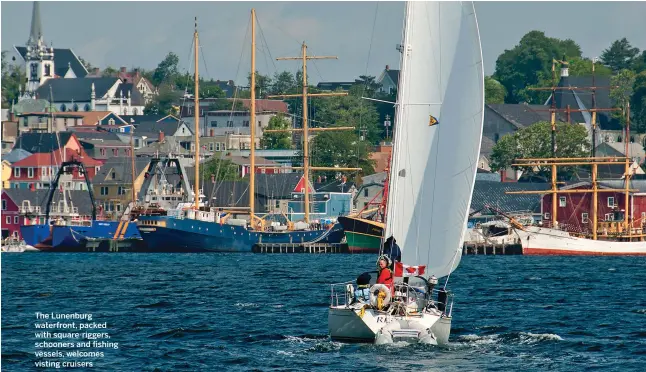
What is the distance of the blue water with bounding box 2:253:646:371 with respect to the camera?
3722cm

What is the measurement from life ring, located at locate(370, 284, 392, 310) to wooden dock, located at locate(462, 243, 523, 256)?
225 feet

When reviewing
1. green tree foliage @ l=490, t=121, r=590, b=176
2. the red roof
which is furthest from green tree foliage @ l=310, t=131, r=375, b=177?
the red roof

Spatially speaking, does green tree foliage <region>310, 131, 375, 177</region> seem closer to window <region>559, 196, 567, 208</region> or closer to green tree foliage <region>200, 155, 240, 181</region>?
green tree foliage <region>200, 155, 240, 181</region>

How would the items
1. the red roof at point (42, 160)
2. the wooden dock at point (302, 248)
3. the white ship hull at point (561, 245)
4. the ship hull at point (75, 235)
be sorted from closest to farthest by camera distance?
1. the white ship hull at point (561, 245)
2. the wooden dock at point (302, 248)
3. the ship hull at point (75, 235)
4. the red roof at point (42, 160)

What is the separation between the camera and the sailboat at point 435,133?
134 ft

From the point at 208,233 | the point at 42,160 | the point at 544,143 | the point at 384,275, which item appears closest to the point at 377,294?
the point at 384,275

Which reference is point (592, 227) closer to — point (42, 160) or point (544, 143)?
point (544, 143)

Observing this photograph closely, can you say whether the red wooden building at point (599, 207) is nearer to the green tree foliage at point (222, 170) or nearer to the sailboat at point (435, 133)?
the green tree foliage at point (222, 170)

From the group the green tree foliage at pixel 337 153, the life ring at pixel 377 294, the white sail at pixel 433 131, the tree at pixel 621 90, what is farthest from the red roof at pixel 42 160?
the life ring at pixel 377 294

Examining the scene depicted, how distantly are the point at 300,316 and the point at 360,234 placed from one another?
57.9 meters

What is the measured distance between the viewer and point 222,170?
517ft

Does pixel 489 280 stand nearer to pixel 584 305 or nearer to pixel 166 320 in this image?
pixel 584 305

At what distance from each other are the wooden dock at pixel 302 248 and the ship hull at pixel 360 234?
2069 millimetres

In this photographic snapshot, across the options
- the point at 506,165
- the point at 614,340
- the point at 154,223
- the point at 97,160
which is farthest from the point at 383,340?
the point at 97,160
